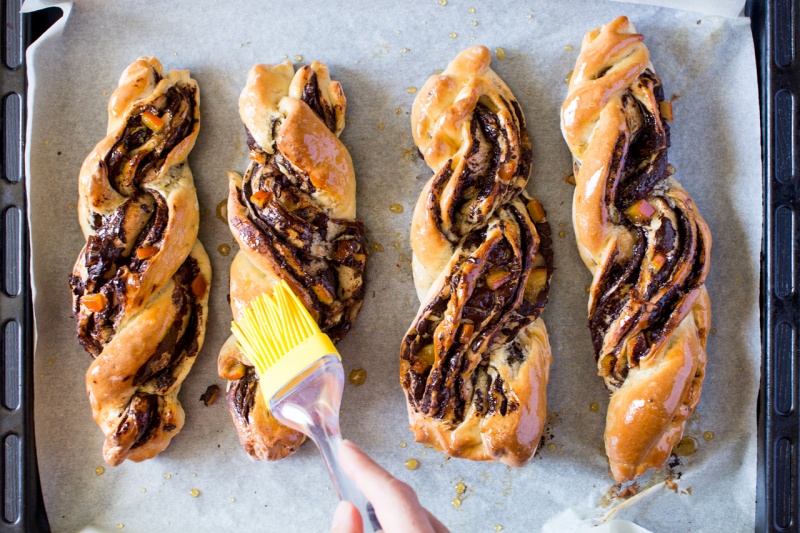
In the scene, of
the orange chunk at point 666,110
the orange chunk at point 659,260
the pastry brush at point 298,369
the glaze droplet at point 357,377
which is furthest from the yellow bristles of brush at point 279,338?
the orange chunk at point 666,110

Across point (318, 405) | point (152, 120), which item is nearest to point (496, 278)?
point (318, 405)

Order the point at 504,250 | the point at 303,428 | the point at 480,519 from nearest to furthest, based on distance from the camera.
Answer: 1. the point at 303,428
2. the point at 504,250
3. the point at 480,519

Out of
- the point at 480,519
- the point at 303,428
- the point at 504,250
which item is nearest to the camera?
the point at 303,428

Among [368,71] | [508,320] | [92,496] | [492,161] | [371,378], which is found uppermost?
[368,71]

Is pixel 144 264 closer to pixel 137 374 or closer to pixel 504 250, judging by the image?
pixel 137 374

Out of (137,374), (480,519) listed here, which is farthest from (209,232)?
(480,519)

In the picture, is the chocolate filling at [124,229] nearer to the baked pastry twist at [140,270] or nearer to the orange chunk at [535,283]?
the baked pastry twist at [140,270]

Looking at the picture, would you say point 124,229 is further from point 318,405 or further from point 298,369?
point 318,405

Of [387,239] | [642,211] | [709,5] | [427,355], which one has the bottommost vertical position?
[427,355]
